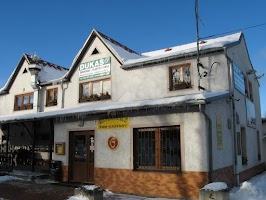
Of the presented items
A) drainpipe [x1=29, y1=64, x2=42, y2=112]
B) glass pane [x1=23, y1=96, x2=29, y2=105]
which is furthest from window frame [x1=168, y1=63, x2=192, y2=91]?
glass pane [x1=23, y1=96, x2=29, y2=105]

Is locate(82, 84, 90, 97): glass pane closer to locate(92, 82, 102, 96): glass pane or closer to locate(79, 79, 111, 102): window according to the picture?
locate(79, 79, 111, 102): window

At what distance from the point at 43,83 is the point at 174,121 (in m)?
10.9

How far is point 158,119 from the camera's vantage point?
11.0 m

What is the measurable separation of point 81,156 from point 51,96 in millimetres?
6355

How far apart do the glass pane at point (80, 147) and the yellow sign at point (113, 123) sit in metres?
1.34

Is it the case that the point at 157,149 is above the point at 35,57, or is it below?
below

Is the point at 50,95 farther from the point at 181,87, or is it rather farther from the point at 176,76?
the point at 181,87

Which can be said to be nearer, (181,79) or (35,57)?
(181,79)

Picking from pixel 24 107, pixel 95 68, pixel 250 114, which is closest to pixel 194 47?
pixel 250 114

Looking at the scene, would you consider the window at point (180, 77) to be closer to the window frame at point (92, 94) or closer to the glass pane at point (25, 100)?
the window frame at point (92, 94)

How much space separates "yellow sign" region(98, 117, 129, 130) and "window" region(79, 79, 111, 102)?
3.00 metres

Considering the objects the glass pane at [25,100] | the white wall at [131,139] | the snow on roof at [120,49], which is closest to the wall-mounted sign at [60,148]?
the white wall at [131,139]

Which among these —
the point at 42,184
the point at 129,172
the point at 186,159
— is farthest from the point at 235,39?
the point at 42,184

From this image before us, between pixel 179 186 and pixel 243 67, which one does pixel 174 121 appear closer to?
pixel 179 186
